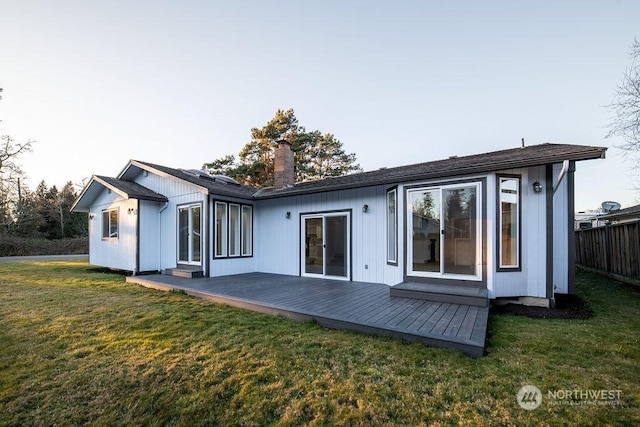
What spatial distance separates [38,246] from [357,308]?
25.0 meters

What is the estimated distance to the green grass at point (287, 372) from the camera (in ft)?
7.20

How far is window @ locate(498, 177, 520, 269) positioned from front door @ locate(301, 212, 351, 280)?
3.64 m

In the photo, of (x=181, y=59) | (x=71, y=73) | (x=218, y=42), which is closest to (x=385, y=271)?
(x=218, y=42)

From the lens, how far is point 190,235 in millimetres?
8648

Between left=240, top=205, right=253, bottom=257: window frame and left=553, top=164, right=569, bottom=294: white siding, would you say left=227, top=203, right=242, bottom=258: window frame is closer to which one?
left=240, top=205, right=253, bottom=257: window frame

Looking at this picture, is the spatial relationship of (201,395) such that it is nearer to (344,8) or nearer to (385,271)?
(385,271)

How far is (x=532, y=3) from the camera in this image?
7.39m

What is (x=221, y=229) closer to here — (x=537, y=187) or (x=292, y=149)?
(x=537, y=187)

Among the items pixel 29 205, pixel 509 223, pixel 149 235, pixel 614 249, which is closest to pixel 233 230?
pixel 149 235

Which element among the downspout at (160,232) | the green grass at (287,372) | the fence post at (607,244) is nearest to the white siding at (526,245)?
the green grass at (287,372)

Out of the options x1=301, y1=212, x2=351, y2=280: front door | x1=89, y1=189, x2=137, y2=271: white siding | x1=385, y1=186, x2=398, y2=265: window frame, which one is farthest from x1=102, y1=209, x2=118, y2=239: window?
x1=385, y1=186, x2=398, y2=265: window frame

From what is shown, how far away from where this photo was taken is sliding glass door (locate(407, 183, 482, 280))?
5320 millimetres

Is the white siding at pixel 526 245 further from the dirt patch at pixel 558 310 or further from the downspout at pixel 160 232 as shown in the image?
the downspout at pixel 160 232

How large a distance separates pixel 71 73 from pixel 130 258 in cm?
658
